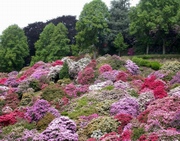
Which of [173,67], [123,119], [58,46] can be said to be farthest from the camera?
[58,46]

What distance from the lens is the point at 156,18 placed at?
48.6m

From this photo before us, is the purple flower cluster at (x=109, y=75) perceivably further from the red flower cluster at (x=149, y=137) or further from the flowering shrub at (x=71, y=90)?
the red flower cluster at (x=149, y=137)

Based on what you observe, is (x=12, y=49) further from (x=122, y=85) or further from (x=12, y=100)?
(x=122, y=85)

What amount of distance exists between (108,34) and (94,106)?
33912 mm

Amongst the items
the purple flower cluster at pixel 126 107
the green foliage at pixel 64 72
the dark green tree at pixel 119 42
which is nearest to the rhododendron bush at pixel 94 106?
the purple flower cluster at pixel 126 107

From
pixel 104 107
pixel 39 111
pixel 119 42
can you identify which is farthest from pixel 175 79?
pixel 119 42

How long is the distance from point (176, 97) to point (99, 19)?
34.0 meters

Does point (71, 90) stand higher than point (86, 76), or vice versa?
point (86, 76)

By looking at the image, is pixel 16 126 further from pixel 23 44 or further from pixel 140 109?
pixel 23 44

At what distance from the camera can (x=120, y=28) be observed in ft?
193

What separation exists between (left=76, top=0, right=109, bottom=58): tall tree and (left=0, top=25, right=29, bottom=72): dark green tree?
12186 mm

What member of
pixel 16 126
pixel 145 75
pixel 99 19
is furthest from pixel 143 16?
pixel 16 126

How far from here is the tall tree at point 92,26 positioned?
53.2 m

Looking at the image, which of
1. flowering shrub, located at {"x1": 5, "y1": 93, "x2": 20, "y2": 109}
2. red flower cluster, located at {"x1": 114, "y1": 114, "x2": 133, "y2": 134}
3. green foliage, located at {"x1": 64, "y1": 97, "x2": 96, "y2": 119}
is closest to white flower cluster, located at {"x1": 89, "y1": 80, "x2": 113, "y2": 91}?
green foliage, located at {"x1": 64, "y1": 97, "x2": 96, "y2": 119}
